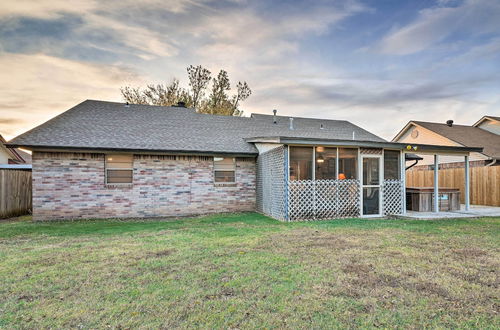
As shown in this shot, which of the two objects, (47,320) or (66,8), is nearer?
(47,320)

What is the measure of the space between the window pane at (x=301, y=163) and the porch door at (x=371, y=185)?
2191mm

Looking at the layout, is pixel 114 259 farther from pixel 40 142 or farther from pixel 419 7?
pixel 419 7

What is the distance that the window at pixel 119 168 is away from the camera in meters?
10.1

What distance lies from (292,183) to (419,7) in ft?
27.6

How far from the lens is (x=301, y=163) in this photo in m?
9.45

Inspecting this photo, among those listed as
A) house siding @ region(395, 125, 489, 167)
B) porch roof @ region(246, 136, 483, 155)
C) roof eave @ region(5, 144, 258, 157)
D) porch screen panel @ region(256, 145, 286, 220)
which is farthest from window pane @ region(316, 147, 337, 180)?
house siding @ region(395, 125, 489, 167)

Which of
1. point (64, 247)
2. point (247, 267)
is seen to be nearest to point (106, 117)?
point (64, 247)

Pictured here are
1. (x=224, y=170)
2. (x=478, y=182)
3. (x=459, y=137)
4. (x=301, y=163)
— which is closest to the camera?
(x=301, y=163)

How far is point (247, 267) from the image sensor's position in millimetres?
4379

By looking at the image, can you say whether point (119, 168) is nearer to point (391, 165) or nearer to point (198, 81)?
point (391, 165)

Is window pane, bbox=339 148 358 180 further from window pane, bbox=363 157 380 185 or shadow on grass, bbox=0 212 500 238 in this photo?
shadow on grass, bbox=0 212 500 238

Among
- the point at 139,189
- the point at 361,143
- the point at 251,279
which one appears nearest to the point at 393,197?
the point at 361,143

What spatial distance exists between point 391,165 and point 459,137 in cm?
1198

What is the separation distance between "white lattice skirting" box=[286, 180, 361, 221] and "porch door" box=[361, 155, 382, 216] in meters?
0.36
